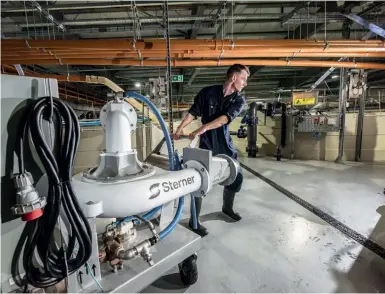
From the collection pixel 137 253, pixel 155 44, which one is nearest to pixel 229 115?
pixel 137 253

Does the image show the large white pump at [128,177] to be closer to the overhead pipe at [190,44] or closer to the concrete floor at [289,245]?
the concrete floor at [289,245]

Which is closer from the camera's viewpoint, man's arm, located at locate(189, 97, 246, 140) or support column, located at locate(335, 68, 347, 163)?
man's arm, located at locate(189, 97, 246, 140)

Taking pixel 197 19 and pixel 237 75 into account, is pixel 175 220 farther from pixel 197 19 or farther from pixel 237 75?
pixel 197 19

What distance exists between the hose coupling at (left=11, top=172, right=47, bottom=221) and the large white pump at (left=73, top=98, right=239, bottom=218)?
11cm

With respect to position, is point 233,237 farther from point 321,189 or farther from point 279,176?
point 279,176

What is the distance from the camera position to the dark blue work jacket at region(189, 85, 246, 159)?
5.56 feet

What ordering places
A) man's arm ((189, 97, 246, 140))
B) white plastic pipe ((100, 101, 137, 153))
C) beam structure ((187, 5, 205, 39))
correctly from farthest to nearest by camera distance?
beam structure ((187, 5, 205, 39))
man's arm ((189, 97, 246, 140))
white plastic pipe ((100, 101, 137, 153))

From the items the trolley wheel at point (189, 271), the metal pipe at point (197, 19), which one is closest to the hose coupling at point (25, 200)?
the trolley wheel at point (189, 271)

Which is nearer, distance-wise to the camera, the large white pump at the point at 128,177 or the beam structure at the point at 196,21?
the large white pump at the point at 128,177

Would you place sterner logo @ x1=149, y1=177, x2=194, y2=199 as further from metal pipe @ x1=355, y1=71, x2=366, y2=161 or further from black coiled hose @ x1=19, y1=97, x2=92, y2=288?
metal pipe @ x1=355, y1=71, x2=366, y2=161

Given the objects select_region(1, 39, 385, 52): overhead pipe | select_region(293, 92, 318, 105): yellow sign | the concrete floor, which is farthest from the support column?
the concrete floor

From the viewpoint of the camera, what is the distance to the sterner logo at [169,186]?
647mm

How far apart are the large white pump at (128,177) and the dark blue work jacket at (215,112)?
0.74 m

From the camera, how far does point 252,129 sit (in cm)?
462
